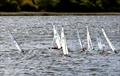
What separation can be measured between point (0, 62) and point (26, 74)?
10.6 meters

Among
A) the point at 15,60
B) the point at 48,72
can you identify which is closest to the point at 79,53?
the point at 15,60

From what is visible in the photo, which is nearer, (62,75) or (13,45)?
(62,75)

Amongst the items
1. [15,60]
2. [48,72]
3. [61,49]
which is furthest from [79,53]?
[48,72]

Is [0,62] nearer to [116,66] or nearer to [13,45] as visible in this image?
[116,66]

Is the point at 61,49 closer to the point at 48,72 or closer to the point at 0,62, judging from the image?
the point at 0,62

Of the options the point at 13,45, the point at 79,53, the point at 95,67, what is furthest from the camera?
the point at 13,45

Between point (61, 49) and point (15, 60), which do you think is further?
point (61, 49)

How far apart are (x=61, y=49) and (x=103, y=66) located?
17466 millimetres

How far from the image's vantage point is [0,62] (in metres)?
72.3

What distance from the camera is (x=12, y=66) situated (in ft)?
225

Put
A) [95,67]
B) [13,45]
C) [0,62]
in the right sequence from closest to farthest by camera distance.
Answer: [95,67] < [0,62] < [13,45]

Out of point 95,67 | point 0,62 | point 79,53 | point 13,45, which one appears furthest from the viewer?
point 13,45

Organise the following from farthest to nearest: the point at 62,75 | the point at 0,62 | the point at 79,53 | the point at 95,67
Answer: the point at 79,53 → the point at 0,62 → the point at 95,67 → the point at 62,75

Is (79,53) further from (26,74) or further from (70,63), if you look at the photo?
(26,74)
